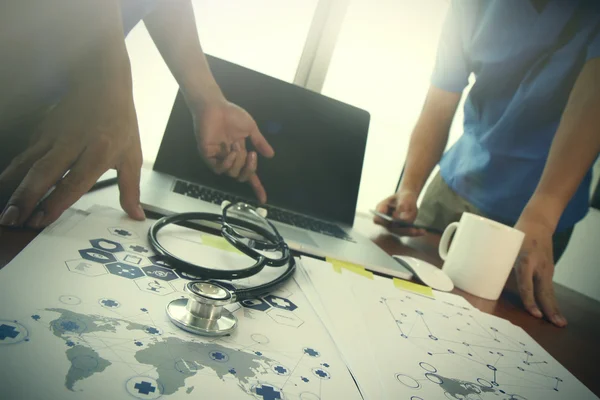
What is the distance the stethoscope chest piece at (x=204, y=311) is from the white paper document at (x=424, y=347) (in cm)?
10

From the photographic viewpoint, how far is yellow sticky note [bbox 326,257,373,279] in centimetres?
51

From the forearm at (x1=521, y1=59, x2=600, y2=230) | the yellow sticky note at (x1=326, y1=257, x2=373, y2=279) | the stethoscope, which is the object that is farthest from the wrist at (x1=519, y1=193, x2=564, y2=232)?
the stethoscope

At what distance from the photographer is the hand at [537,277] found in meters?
0.60

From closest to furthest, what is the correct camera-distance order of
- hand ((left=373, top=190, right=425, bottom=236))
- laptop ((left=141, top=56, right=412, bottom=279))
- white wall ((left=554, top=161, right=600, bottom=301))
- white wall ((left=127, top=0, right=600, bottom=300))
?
laptop ((left=141, top=56, right=412, bottom=279)), hand ((left=373, top=190, right=425, bottom=236)), white wall ((left=554, top=161, right=600, bottom=301)), white wall ((left=127, top=0, right=600, bottom=300))

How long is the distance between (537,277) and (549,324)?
0.08 metres

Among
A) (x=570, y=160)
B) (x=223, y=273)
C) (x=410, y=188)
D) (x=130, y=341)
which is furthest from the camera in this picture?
(x=410, y=188)

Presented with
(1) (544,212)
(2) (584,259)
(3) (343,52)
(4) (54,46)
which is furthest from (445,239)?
(3) (343,52)

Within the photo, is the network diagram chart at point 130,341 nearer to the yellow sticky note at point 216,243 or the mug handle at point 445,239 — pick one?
the yellow sticky note at point 216,243

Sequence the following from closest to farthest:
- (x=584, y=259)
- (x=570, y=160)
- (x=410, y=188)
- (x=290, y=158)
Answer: (x=570, y=160) < (x=290, y=158) < (x=410, y=188) < (x=584, y=259)

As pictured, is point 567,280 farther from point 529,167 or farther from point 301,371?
point 301,371

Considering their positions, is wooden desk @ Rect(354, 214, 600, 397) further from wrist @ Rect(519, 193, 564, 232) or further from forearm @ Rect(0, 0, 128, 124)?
forearm @ Rect(0, 0, 128, 124)

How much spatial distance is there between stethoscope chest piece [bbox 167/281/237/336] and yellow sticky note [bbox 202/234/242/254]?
6.7 inches

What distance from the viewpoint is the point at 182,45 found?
657 mm

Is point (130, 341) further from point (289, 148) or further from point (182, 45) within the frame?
point (289, 148)
